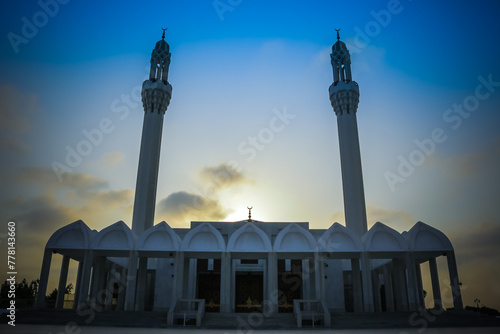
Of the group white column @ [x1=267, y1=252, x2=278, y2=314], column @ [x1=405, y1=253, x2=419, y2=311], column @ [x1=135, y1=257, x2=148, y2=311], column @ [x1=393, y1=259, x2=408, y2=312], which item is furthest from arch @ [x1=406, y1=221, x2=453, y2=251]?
column @ [x1=135, y1=257, x2=148, y2=311]

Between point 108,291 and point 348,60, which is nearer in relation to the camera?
point 108,291

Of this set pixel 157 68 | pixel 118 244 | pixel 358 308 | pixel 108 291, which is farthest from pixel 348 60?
pixel 108 291

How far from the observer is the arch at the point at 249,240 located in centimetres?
2442

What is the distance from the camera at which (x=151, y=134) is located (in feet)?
108

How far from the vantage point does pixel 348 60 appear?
119 feet

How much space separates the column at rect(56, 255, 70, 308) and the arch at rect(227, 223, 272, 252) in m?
11.6

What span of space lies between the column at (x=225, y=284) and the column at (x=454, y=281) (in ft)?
46.8

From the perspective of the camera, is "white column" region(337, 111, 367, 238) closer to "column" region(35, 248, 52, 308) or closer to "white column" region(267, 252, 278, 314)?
"white column" region(267, 252, 278, 314)

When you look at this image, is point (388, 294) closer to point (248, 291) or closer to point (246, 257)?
point (248, 291)

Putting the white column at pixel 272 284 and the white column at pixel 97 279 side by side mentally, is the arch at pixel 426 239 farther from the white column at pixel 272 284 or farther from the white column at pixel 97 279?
the white column at pixel 97 279

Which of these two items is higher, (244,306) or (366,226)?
(366,226)

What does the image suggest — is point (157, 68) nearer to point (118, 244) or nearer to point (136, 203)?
point (136, 203)

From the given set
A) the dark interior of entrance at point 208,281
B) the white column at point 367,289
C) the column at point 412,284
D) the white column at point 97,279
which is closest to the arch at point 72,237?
the white column at point 97,279

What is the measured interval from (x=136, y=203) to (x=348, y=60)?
24529mm
